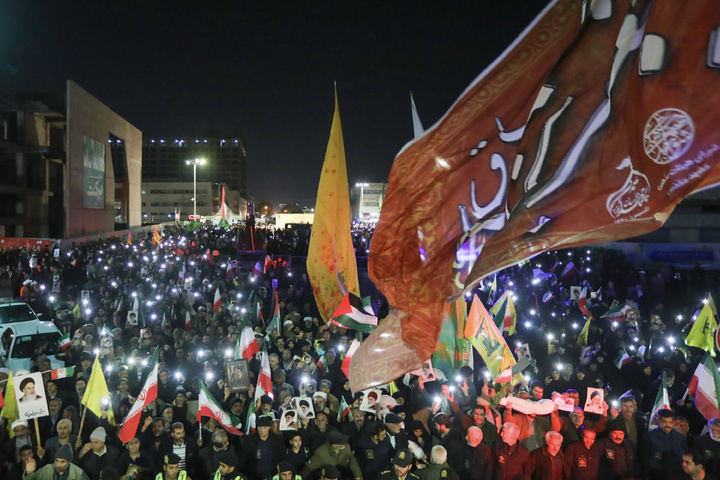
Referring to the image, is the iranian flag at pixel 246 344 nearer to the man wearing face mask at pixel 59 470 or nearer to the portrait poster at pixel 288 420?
the portrait poster at pixel 288 420

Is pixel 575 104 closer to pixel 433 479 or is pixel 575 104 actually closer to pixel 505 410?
pixel 433 479

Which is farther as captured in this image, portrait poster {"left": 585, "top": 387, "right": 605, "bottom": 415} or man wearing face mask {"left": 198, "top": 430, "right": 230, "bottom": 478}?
portrait poster {"left": 585, "top": 387, "right": 605, "bottom": 415}

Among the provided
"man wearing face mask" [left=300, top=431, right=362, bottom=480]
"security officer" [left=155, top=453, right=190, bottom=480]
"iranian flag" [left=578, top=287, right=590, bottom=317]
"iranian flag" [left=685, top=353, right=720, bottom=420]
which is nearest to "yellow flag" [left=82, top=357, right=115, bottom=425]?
"security officer" [left=155, top=453, right=190, bottom=480]

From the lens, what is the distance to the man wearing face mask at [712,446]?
624cm

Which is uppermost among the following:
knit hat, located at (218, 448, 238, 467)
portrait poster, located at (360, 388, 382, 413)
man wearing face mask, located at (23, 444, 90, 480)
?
portrait poster, located at (360, 388, 382, 413)

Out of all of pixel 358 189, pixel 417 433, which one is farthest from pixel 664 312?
pixel 358 189

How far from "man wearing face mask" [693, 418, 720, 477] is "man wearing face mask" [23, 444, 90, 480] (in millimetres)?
6947

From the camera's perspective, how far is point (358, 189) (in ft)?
356

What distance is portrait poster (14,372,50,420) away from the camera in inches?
273

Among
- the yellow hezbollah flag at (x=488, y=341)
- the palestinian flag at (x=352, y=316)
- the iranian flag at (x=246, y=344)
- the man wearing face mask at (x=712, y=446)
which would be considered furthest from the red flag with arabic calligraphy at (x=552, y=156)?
the iranian flag at (x=246, y=344)

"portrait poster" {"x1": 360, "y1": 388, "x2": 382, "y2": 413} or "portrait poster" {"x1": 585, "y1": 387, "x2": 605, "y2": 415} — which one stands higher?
"portrait poster" {"x1": 585, "y1": 387, "x2": 605, "y2": 415}

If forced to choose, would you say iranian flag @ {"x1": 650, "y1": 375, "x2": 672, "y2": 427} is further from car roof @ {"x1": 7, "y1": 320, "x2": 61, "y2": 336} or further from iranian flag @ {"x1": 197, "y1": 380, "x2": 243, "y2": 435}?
car roof @ {"x1": 7, "y1": 320, "x2": 61, "y2": 336}

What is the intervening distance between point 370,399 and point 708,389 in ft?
14.2

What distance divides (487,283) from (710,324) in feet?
27.0
